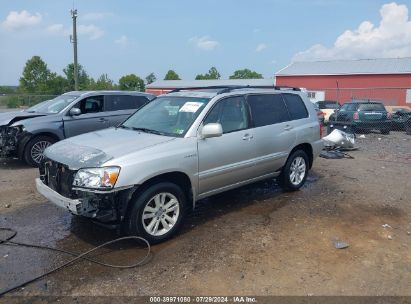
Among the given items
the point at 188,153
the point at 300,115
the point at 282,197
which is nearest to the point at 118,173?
the point at 188,153

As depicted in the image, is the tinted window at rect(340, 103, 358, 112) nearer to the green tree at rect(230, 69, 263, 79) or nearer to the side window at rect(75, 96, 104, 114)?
the side window at rect(75, 96, 104, 114)

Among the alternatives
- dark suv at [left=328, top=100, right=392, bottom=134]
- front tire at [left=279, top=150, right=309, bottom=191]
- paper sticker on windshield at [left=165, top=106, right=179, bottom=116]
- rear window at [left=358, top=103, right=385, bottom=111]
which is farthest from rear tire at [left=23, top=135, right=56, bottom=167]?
rear window at [left=358, top=103, right=385, bottom=111]

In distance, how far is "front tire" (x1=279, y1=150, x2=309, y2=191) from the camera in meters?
6.18

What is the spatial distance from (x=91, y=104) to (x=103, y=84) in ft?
170

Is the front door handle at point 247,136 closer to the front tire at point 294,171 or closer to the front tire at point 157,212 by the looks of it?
the front tire at point 294,171

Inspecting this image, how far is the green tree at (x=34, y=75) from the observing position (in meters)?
46.6

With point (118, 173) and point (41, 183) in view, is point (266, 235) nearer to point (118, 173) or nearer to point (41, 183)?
point (118, 173)

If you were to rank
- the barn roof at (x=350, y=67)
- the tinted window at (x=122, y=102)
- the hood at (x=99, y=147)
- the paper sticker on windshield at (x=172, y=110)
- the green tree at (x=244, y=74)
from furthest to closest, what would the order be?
the green tree at (x=244, y=74) → the barn roof at (x=350, y=67) → the tinted window at (x=122, y=102) → the paper sticker on windshield at (x=172, y=110) → the hood at (x=99, y=147)

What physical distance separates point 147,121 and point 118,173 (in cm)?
150

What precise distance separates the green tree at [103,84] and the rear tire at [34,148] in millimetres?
48511

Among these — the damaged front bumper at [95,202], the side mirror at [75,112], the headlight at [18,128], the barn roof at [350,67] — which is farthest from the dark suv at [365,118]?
the barn roof at [350,67]

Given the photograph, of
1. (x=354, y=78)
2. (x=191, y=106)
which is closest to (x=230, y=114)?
(x=191, y=106)

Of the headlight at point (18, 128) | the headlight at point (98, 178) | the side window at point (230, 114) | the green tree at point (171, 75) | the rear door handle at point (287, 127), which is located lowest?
the headlight at point (98, 178)

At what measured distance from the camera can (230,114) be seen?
516 centimetres
